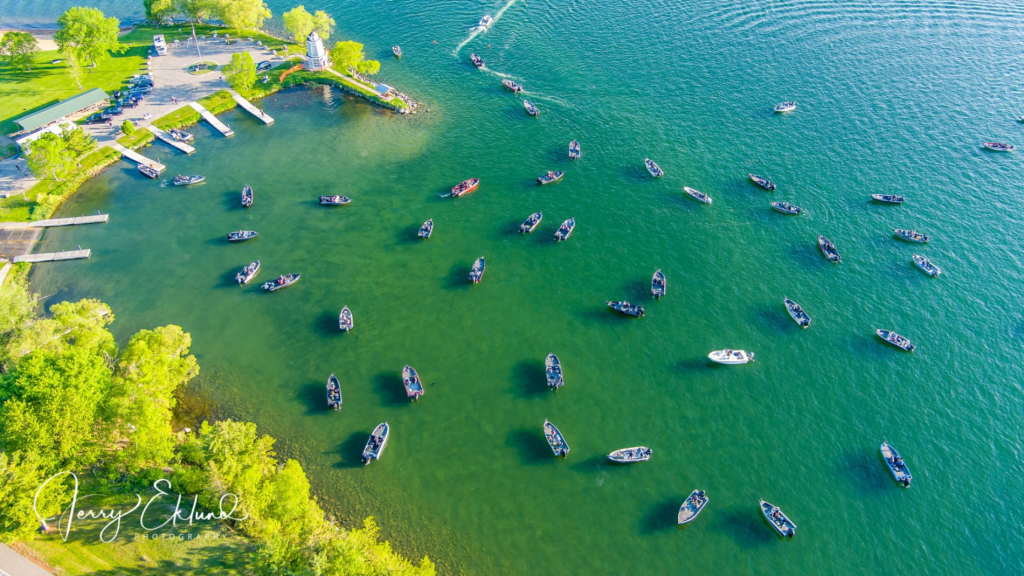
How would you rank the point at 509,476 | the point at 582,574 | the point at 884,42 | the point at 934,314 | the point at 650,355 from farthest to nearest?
the point at 884,42 < the point at 934,314 < the point at 650,355 < the point at 509,476 < the point at 582,574

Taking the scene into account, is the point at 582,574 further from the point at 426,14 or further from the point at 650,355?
the point at 426,14

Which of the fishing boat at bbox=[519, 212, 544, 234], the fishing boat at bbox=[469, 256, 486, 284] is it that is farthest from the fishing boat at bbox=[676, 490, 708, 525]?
the fishing boat at bbox=[519, 212, 544, 234]

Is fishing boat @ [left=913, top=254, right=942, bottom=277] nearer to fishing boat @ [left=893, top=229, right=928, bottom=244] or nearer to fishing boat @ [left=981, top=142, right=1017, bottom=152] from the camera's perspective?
fishing boat @ [left=893, top=229, right=928, bottom=244]

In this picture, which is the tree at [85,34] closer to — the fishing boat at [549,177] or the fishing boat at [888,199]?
the fishing boat at [549,177]

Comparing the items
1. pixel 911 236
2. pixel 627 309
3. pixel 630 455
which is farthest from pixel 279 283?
pixel 911 236

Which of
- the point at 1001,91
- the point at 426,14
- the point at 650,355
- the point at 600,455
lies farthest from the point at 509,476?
the point at 1001,91

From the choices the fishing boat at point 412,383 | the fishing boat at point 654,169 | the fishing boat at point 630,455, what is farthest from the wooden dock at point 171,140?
the fishing boat at point 630,455
